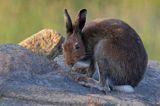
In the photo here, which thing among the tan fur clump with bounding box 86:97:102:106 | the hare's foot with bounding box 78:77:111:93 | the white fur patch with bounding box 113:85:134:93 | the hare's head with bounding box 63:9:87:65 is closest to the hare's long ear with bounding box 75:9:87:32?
the hare's head with bounding box 63:9:87:65

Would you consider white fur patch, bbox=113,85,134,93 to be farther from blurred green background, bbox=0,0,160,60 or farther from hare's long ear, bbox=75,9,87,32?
blurred green background, bbox=0,0,160,60

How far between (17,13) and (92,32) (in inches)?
202

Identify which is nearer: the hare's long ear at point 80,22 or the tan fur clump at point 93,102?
the tan fur clump at point 93,102

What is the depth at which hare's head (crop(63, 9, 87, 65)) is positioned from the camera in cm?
957

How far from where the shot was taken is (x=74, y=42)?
966 cm

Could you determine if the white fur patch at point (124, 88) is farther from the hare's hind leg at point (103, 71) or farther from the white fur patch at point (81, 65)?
the white fur patch at point (81, 65)

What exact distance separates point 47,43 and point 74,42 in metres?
1.27

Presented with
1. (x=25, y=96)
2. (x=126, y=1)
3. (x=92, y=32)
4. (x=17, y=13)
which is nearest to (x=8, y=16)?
(x=17, y=13)

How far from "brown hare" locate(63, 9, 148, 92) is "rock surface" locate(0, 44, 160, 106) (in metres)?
0.17

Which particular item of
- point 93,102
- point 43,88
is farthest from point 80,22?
point 93,102

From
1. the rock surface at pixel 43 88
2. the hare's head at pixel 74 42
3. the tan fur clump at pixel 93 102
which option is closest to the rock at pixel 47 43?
the rock surface at pixel 43 88

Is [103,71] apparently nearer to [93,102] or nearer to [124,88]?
[124,88]

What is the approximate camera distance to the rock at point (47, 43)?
10.8 meters

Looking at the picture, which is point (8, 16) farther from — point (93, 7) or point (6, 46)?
point (6, 46)
